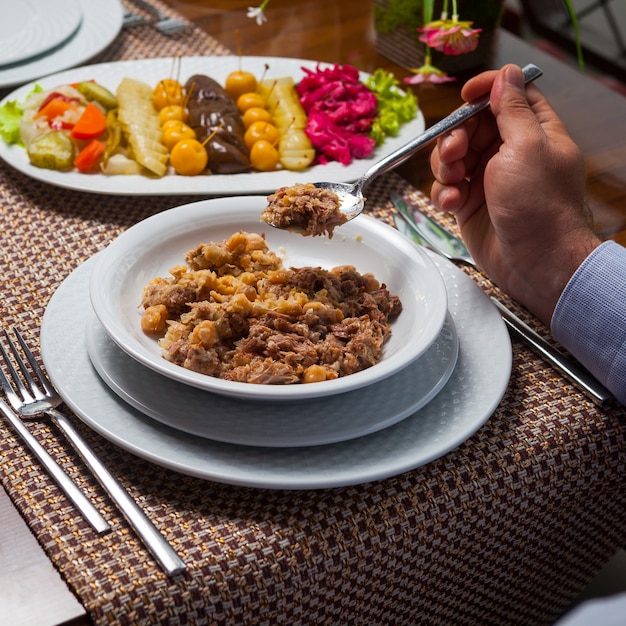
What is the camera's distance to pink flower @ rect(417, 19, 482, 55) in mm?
1749

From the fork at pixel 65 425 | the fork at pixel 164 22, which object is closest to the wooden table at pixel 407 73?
the fork at pixel 164 22

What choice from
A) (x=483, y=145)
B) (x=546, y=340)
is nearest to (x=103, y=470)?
(x=546, y=340)

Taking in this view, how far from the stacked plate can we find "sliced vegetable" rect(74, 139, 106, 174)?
1.34ft

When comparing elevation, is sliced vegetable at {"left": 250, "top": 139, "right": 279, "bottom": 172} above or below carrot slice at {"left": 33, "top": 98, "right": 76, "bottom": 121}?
below

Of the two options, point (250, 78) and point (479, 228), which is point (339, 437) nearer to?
point (479, 228)

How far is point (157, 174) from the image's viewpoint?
1635 mm

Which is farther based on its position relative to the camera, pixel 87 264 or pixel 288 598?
pixel 87 264

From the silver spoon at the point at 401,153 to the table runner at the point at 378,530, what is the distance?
378 millimetres

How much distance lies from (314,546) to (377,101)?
4.06ft

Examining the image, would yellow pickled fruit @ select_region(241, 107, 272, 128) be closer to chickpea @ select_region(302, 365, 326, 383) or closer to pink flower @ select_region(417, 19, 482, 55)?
pink flower @ select_region(417, 19, 482, 55)

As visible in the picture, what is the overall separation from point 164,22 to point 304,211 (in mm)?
1359

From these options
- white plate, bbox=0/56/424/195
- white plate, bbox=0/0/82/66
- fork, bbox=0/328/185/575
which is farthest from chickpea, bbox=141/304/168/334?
white plate, bbox=0/0/82/66

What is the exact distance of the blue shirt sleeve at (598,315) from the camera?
1.17 meters

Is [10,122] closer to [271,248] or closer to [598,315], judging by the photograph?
[271,248]
